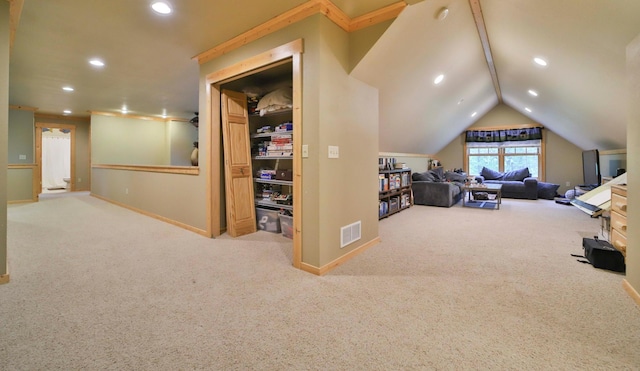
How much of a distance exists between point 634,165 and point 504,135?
7.71m

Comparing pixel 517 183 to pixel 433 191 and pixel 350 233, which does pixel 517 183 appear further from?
pixel 350 233

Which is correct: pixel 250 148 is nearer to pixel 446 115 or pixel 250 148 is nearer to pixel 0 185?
pixel 0 185

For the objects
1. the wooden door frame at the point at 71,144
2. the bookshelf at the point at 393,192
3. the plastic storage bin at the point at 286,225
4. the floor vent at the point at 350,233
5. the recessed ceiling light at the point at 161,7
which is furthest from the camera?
the wooden door frame at the point at 71,144

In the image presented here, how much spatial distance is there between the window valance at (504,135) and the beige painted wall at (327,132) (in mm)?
7647

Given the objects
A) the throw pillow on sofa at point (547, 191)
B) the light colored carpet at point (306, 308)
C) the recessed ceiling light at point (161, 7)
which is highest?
A: the recessed ceiling light at point (161, 7)

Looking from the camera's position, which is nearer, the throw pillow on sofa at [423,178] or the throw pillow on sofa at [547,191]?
the throw pillow on sofa at [423,178]

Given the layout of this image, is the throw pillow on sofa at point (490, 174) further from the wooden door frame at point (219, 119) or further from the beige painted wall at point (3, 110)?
the beige painted wall at point (3, 110)

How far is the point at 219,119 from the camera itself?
351cm

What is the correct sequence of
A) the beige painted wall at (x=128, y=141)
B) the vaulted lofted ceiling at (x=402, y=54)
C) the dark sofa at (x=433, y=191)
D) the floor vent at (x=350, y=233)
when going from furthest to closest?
the beige painted wall at (x=128, y=141)
the dark sofa at (x=433, y=191)
the floor vent at (x=350, y=233)
the vaulted lofted ceiling at (x=402, y=54)

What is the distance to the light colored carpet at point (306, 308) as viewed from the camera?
54.2 inches

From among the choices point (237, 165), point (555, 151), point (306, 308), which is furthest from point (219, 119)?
point (555, 151)

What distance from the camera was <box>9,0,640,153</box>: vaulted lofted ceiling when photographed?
8.16 ft

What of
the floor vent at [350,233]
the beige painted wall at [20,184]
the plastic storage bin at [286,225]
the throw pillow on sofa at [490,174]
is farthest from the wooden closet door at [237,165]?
the throw pillow on sofa at [490,174]

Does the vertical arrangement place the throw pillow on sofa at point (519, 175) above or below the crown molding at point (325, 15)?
below
